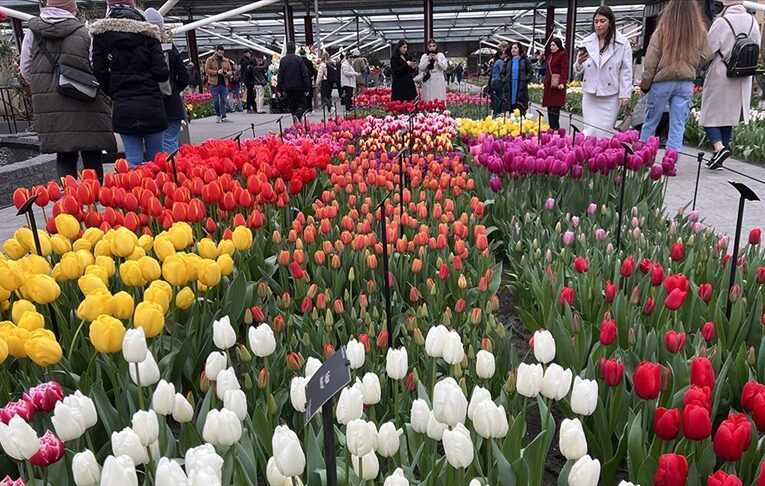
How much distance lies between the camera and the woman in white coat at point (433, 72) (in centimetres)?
1120

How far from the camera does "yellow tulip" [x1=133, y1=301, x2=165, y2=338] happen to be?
4.88 ft

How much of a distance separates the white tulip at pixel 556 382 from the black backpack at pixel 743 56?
5.76 meters

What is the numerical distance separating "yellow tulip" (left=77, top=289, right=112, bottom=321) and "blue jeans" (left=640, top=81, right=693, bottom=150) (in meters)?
5.65

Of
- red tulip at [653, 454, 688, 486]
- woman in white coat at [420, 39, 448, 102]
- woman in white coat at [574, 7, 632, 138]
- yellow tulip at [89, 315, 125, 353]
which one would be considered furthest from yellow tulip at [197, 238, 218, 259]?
woman in white coat at [420, 39, 448, 102]

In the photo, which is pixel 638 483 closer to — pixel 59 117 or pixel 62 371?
pixel 62 371

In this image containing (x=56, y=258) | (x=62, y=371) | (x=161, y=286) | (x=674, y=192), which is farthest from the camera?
(x=674, y=192)

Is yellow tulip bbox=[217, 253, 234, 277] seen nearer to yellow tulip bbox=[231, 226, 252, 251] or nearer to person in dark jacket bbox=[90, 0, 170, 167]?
yellow tulip bbox=[231, 226, 252, 251]

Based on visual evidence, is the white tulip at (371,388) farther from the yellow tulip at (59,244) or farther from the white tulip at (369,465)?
the yellow tulip at (59,244)

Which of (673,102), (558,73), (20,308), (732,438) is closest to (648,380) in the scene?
(732,438)

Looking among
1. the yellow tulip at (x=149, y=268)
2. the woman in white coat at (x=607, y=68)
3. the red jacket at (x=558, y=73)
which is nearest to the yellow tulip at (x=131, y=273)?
the yellow tulip at (x=149, y=268)

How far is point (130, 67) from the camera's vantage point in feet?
14.8

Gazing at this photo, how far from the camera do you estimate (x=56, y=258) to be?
2537 mm

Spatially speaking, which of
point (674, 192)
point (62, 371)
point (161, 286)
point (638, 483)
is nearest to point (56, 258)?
point (62, 371)

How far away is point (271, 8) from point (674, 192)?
71.9 feet
